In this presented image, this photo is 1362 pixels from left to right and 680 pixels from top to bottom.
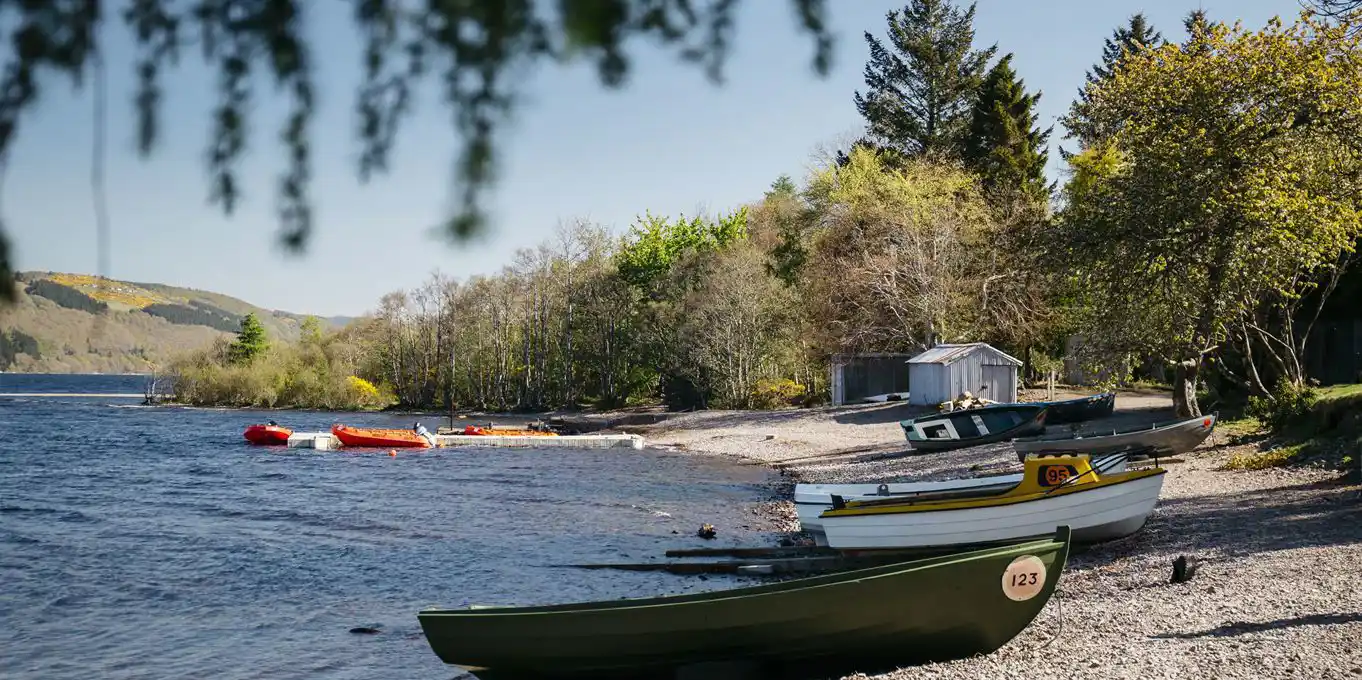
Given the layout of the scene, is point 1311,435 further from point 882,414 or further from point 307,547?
point 882,414

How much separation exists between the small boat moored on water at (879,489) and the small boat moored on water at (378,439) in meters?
26.9

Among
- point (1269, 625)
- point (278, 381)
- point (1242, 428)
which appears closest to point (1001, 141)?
point (1242, 428)

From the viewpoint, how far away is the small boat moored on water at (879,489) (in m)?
15.2

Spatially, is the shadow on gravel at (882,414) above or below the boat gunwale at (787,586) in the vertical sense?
above

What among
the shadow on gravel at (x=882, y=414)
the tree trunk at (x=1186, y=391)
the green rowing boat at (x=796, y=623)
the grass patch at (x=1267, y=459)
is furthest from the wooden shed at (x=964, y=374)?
the green rowing boat at (x=796, y=623)

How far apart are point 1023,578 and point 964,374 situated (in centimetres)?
2913

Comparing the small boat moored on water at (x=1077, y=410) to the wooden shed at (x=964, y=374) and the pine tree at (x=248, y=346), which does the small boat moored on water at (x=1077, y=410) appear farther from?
the pine tree at (x=248, y=346)

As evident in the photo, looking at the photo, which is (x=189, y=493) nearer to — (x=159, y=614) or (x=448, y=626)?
(x=159, y=614)

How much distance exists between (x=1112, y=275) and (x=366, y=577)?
15895 millimetres

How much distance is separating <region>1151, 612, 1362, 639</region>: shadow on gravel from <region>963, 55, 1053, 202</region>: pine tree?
42267mm

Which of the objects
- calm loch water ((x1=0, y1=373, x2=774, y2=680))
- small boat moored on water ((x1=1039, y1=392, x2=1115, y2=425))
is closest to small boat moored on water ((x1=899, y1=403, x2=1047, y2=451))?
small boat moored on water ((x1=1039, y1=392, x2=1115, y2=425))

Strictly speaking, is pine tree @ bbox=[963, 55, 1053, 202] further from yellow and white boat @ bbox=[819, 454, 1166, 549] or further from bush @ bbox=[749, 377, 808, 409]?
yellow and white boat @ bbox=[819, 454, 1166, 549]

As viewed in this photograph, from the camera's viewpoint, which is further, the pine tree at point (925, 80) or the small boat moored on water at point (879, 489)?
the pine tree at point (925, 80)

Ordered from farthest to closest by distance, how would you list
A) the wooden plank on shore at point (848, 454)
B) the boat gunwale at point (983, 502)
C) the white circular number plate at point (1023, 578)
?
the wooden plank on shore at point (848, 454) < the boat gunwale at point (983, 502) < the white circular number plate at point (1023, 578)
